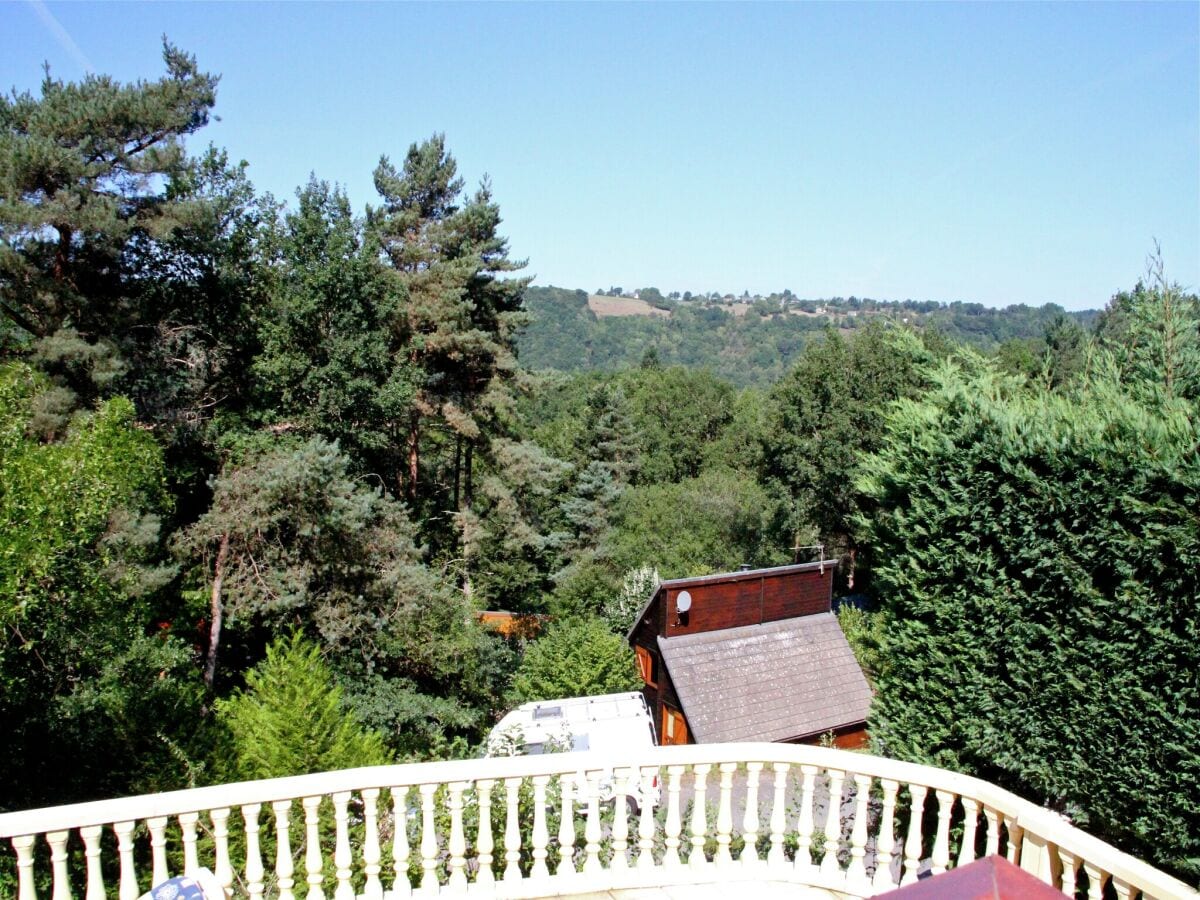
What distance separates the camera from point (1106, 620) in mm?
4688

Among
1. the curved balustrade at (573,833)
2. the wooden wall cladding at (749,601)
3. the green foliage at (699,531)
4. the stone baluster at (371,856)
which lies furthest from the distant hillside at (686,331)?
the stone baluster at (371,856)

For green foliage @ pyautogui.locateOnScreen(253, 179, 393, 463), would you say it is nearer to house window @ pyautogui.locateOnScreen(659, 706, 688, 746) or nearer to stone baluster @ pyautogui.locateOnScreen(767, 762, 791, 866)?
house window @ pyautogui.locateOnScreen(659, 706, 688, 746)

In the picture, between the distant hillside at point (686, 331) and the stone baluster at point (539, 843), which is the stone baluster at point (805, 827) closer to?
the stone baluster at point (539, 843)

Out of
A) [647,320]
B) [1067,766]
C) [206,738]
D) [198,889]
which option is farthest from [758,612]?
[647,320]

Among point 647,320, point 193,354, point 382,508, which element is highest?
point 647,320

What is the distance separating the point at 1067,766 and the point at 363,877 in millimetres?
4321

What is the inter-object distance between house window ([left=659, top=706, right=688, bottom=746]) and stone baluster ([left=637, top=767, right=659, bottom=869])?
13.5 metres

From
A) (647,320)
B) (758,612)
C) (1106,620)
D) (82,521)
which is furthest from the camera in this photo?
(647,320)

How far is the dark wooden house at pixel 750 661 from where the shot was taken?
56.0ft

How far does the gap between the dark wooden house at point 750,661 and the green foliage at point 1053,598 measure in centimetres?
1127

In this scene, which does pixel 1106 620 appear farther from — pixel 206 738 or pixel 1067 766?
pixel 206 738

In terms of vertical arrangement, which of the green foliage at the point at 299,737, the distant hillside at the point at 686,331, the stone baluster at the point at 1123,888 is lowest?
the green foliage at the point at 299,737

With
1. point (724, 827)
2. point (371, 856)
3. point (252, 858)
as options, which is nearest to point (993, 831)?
point (724, 827)

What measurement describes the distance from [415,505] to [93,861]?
59.9 feet
